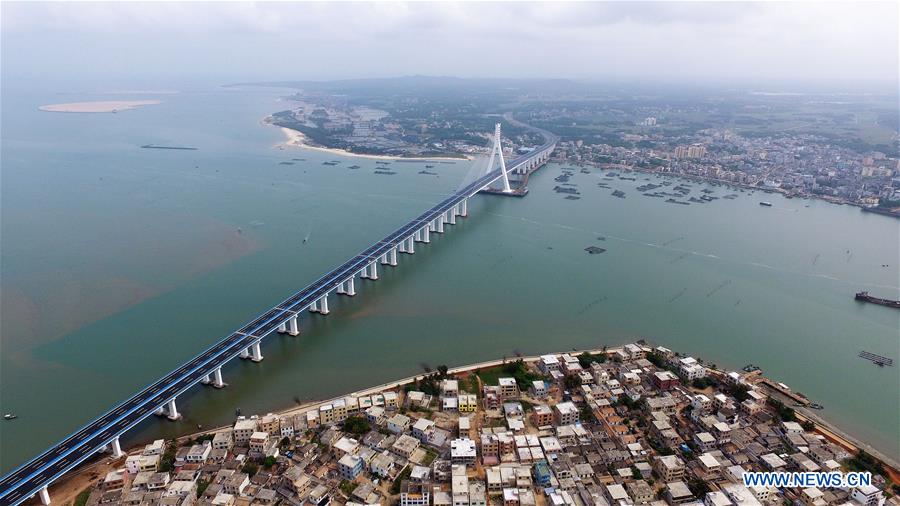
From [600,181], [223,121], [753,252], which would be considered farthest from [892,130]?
[223,121]

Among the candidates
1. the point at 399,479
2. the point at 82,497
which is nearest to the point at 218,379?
the point at 82,497

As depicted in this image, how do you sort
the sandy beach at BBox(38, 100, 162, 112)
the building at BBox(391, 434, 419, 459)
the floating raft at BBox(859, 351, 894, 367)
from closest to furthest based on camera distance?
the building at BBox(391, 434, 419, 459) → the floating raft at BBox(859, 351, 894, 367) → the sandy beach at BBox(38, 100, 162, 112)

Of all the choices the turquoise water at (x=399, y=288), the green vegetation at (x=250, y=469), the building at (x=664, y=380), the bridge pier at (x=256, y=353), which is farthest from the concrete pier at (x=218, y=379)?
the building at (x=664, y=380)

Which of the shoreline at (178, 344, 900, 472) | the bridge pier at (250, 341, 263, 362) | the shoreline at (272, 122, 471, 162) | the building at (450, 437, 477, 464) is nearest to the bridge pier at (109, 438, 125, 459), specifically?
the shoreline at (178, 344, 900, 472)

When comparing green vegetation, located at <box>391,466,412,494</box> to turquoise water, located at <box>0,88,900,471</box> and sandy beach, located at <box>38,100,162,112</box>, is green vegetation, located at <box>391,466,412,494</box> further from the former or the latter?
sandy beach, located at <box>38,100,162,112</box>

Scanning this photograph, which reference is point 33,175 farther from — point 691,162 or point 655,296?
point 691,162

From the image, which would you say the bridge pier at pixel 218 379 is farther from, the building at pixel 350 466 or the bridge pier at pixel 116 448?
the building at pixel 350 466
